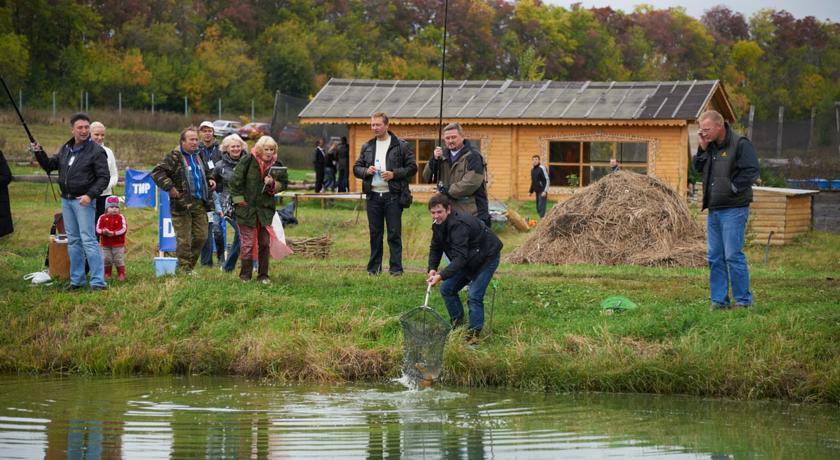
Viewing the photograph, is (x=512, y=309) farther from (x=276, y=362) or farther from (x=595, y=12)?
(x=595, y=12)

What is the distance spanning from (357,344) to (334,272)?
136 inches

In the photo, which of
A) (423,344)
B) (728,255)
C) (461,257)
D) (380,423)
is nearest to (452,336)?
(423,344)

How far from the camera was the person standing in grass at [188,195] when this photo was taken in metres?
15.2

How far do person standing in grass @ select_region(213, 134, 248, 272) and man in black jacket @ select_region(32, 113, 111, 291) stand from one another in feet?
6.13

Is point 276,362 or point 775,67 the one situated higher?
point 775,67

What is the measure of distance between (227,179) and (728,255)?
6583 mm

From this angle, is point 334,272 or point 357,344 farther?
point 334,272

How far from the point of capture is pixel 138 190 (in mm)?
21297

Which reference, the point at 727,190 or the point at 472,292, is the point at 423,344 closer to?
the point at 472,292

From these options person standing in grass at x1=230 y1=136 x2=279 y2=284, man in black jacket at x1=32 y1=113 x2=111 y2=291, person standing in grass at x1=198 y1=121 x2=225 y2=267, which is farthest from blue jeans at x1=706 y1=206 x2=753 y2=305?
man in black jacket at x1=32 y1=113 x2=111 y2=291

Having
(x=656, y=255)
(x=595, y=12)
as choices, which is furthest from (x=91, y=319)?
(x=595, y=12)

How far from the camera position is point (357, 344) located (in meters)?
12.7

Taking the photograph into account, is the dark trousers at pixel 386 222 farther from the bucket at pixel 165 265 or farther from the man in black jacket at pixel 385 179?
the bucket at pixel 165 265

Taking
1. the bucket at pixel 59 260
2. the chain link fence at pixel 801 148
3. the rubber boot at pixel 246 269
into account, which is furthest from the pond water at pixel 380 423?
the chain link fence at pixel 801 148
